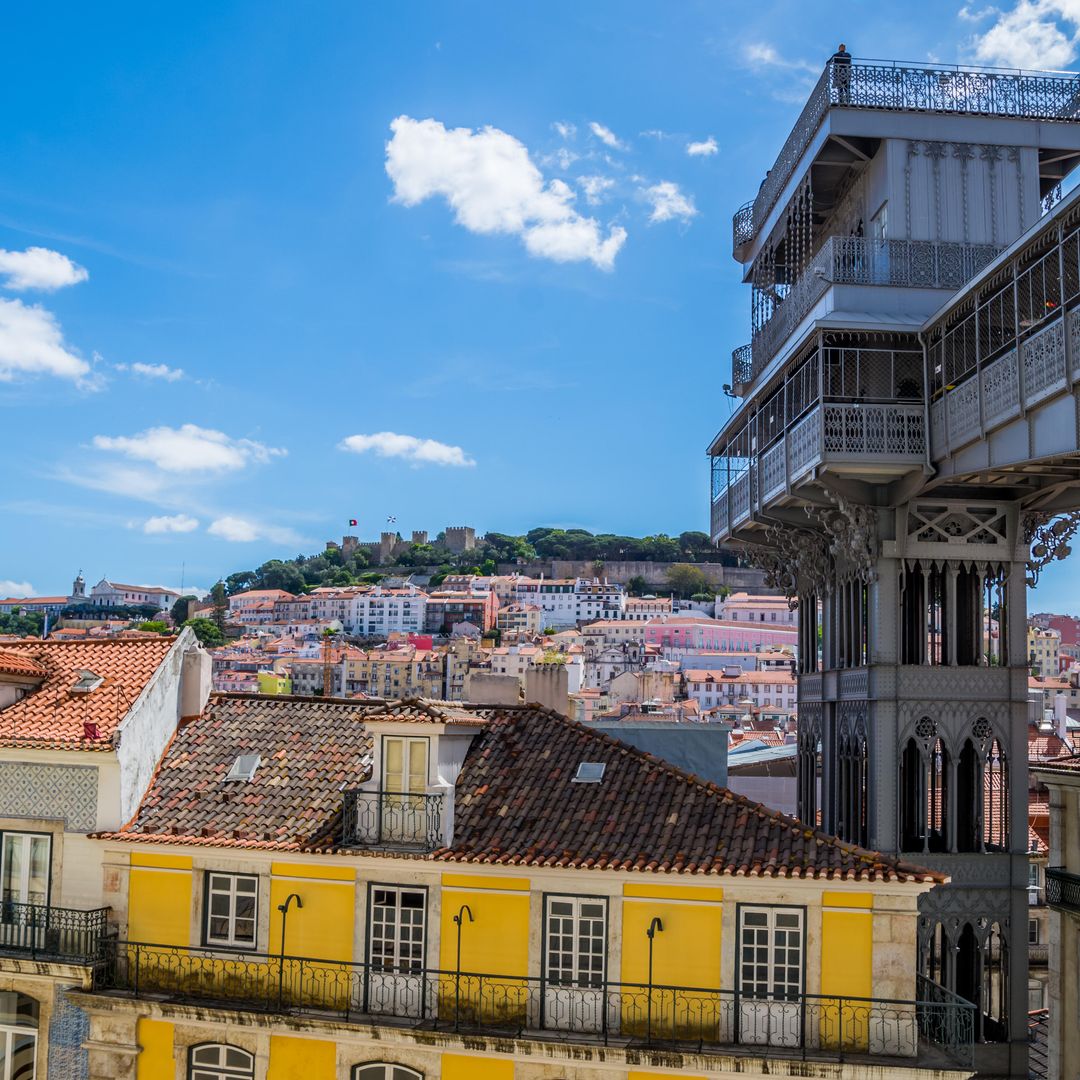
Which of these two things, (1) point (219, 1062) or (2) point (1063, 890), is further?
(2) point (1063, 890)

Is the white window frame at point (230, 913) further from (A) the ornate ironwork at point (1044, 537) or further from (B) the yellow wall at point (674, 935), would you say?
(A) the ornate ironwork at point (1044, 537)

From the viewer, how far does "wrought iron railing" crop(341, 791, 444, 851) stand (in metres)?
17.7

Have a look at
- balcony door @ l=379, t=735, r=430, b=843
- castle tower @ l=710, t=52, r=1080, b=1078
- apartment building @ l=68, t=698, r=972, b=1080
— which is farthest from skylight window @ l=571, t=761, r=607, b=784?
castle tower @ l=710, t=52, r=1080, b=1078

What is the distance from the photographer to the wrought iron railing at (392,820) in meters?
17.7

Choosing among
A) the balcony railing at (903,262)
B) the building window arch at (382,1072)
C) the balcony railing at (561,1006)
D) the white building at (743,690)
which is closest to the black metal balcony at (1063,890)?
the balcony railing at (561,1006)

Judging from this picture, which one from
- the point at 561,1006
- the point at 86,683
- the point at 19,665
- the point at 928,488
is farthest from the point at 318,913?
the point at 928,488

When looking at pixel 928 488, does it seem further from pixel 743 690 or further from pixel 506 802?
pixel 743 690

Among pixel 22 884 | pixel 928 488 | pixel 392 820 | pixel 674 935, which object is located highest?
pixel 928 488

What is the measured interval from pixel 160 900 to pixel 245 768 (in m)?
2.21

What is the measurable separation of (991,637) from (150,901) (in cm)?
1429

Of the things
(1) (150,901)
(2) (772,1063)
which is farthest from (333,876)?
(2) (772,1063)

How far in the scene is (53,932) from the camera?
18.4 m

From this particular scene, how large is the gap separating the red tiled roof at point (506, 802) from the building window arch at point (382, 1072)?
9.08ft

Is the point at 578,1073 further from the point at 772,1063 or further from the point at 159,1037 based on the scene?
the point at 159,1037
